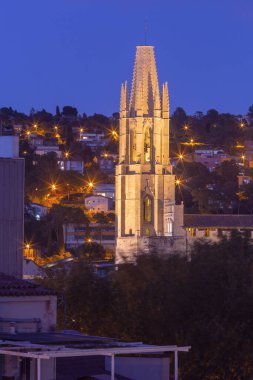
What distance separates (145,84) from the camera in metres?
94.9

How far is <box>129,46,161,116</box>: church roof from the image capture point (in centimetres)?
9462

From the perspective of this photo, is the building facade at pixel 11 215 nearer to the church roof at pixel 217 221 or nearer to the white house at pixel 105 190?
the church roof at pixel 217 221

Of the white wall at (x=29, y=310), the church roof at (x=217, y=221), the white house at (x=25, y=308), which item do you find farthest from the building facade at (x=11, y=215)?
the church roof at (x=217, y=221)

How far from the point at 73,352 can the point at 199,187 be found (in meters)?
121

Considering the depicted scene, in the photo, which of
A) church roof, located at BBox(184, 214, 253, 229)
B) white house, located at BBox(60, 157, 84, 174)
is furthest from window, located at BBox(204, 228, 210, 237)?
white house, located at BBox(60, 157, 84, 174)

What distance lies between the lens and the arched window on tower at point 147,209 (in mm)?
97625

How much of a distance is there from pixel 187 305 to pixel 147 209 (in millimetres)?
73005

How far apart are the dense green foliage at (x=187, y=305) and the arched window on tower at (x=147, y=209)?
67225 mm

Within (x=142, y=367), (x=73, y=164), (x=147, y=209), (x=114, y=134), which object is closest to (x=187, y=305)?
(x=142, y=367)

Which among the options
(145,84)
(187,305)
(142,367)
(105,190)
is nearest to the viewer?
(142,367)

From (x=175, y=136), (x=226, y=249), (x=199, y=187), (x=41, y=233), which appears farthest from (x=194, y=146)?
(x=226, y=249)

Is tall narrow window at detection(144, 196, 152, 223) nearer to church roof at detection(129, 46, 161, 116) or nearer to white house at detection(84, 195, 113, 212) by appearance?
church roof at detection(129, 46, 161, 116)

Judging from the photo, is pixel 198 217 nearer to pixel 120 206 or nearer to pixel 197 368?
pixel 120 206

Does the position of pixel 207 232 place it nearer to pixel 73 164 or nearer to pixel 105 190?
pixel 105 190
